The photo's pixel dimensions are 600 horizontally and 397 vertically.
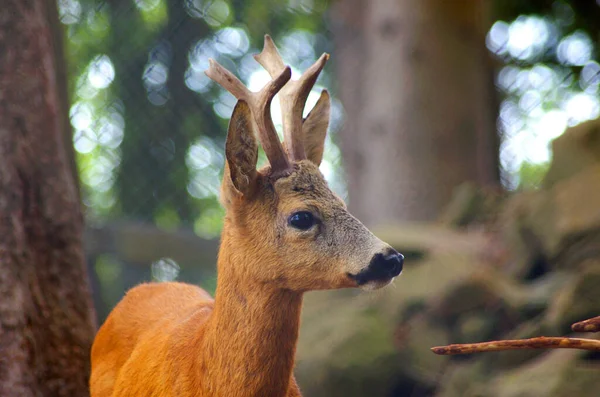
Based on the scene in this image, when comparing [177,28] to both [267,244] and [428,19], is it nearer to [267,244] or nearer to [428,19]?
[428,19]

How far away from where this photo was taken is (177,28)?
5.54m

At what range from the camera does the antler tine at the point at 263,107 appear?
2.22 metres

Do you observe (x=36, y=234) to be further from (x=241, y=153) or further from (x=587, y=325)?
(x=587, y=325)

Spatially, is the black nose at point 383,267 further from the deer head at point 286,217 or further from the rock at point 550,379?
the rock at point 550,379

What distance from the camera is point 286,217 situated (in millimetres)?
2230

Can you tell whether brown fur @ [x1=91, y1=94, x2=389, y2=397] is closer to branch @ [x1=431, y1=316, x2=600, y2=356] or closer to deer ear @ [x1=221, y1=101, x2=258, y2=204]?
deer ear @ [x1=221, y1=101, x2=258, y2=204]

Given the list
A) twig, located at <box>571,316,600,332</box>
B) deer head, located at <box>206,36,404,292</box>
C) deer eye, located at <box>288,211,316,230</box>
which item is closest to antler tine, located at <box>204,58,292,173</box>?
deer head, located at <box>206,36,404,292</box>

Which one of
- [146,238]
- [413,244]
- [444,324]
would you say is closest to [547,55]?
[413,244]

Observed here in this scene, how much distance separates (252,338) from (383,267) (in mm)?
415

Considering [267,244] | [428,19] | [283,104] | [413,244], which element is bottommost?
[267,244]

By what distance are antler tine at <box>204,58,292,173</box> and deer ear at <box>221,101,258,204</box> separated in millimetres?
36

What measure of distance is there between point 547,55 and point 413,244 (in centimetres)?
276

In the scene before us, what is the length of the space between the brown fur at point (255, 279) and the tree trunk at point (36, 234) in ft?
1.34

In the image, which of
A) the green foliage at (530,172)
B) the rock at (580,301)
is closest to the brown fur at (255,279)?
the rock at (580,301)
